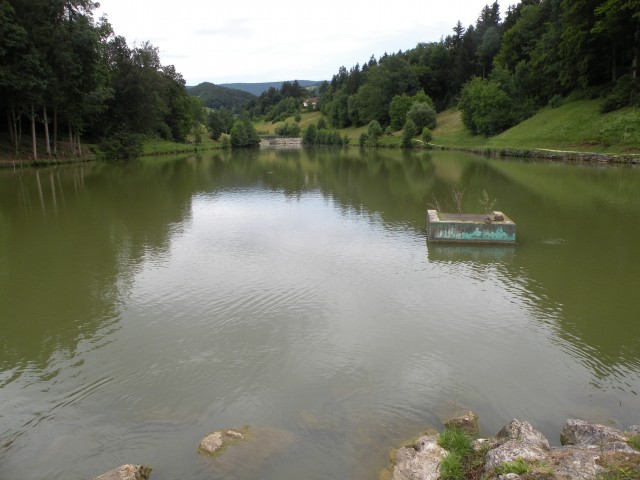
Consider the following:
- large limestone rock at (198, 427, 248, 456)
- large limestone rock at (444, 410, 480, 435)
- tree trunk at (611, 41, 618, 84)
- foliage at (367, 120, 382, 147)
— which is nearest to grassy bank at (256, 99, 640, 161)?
tree trunk at (611, 41, 618, 84)

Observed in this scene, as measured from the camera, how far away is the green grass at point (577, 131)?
138 ft

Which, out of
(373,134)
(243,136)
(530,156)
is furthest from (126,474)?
(243,136)

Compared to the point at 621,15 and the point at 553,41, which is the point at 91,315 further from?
Answer: the point at 553,41

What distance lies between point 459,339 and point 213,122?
109081 millimetres

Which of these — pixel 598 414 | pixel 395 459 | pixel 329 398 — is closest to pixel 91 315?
pixel 329 398

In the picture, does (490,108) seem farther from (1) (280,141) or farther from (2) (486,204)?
(1) (280,141)

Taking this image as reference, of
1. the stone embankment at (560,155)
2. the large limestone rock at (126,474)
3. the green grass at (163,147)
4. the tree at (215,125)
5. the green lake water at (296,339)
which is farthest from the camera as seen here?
the tree at (215,125)

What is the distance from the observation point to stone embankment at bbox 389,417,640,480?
4.46 meters

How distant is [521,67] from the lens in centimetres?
6494

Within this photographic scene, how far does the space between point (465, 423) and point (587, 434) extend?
139 centimetres

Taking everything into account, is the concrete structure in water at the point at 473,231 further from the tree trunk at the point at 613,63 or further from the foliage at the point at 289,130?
the foliage at the point at 289,130

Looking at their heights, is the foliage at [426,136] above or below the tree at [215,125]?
below

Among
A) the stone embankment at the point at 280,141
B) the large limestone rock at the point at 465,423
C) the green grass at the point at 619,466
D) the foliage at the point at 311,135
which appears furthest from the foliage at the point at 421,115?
the green grass at the point at 619,466

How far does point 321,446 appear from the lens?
5922 millimetres
